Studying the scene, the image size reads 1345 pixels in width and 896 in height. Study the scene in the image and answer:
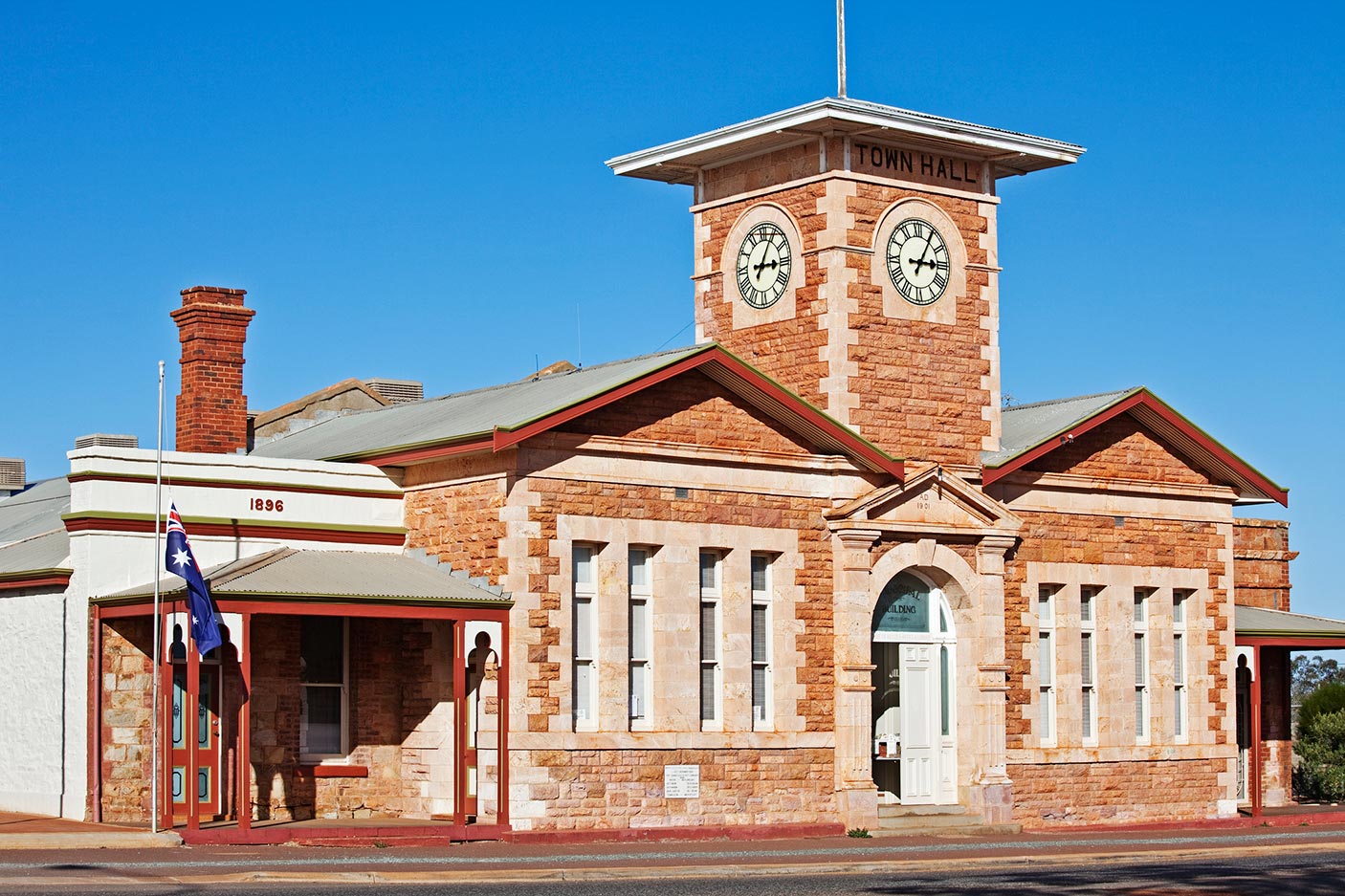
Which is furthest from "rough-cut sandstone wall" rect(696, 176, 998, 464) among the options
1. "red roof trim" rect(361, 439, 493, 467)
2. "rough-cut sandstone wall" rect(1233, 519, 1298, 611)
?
"rough-cut sandstone wall" rect(1233, 519, 1298, 611)

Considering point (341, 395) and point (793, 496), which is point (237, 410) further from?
point (341, 395)

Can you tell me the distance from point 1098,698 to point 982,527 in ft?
11.4

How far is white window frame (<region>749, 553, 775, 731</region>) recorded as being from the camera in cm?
2689

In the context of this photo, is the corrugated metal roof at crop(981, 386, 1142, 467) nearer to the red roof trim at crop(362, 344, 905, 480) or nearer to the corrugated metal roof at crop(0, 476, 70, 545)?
the red roof trim at crop(362, 344, 905, 480)

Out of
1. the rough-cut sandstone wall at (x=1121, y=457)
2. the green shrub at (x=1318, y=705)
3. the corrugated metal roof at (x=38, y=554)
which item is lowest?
the green shrub at (x=1318, y=705)

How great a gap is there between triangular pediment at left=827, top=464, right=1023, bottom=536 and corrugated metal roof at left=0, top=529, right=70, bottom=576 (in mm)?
9775

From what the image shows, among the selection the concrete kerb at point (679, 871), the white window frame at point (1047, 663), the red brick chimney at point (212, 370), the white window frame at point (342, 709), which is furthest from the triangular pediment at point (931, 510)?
the red brick chimney at point (212, 370)

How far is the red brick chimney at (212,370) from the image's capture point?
94.8ft

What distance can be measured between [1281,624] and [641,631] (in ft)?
42.0

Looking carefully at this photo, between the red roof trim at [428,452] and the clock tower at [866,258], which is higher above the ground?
the clock tower at [866,258]

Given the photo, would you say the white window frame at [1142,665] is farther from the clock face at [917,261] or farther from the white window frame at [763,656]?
the white window frame at [763,656]

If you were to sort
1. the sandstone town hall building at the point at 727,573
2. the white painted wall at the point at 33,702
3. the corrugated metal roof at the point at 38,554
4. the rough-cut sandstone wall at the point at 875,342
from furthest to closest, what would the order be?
the rough-cut sandstone wall at the point at 875,342, the corrugated metal roof at the point at 38,554, the white painted wall at the point at 33,702, the sandstone town hall building at the point at 727,573

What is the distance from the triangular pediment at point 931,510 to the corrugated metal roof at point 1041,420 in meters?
0.61

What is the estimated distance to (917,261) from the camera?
1152 inches
